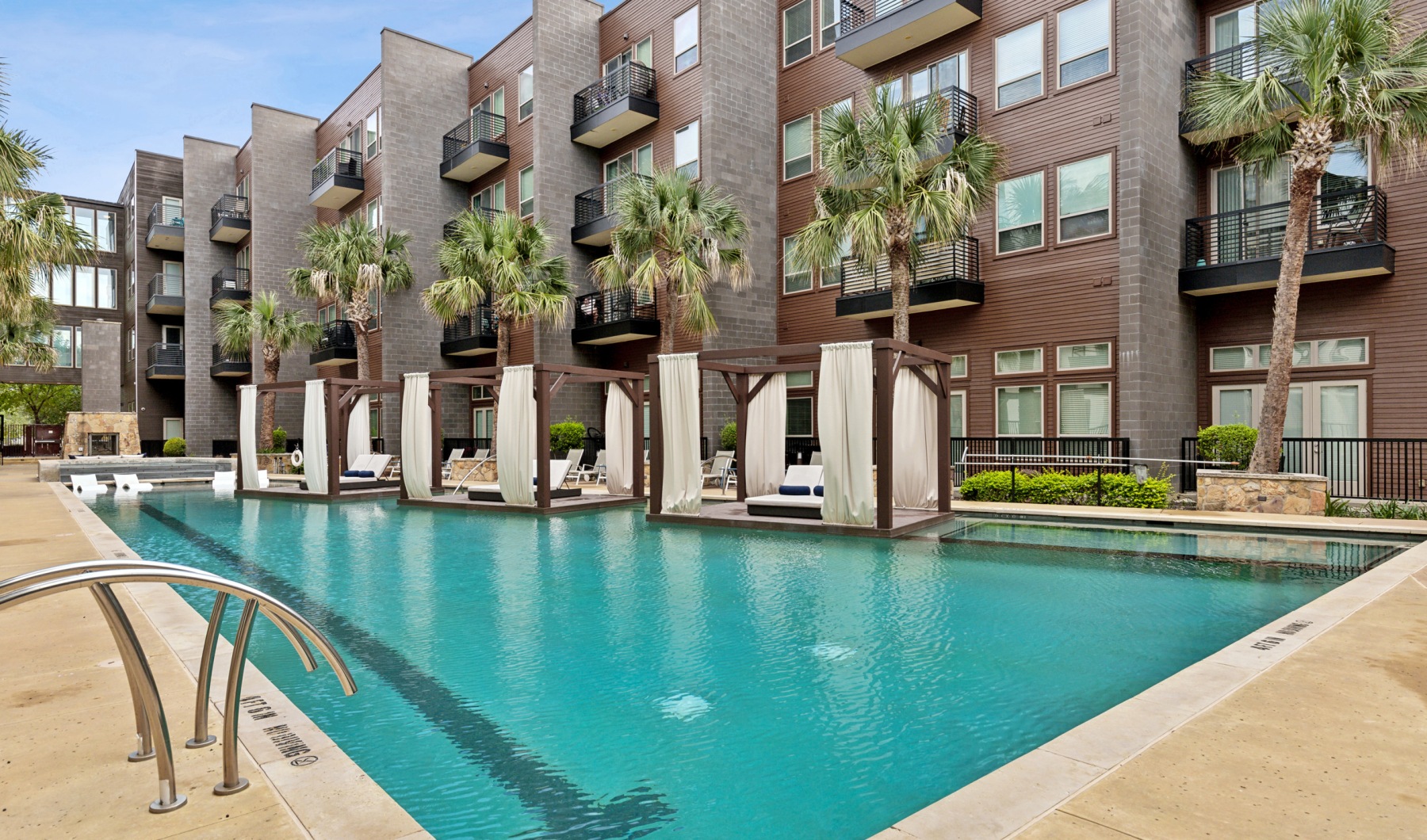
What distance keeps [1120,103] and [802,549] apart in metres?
11.1

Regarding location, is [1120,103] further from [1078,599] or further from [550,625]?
[550,625]

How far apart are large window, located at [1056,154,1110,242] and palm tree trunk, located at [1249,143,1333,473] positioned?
374 cm

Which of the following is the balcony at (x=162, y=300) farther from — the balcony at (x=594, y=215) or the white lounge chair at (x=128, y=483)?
the balcony at (x=594, y=215)

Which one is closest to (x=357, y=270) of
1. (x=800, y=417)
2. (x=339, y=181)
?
(x=339, y=181)

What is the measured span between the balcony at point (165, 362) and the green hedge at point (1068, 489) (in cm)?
3801

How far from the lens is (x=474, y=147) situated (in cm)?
2762

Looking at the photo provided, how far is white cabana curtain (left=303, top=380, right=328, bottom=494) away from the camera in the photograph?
19.3 metres

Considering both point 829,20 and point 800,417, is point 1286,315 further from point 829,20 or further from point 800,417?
point 829,20

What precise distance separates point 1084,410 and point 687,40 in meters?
14.5

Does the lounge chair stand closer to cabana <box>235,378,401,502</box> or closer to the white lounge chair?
Result: cabana <box>235,378,401,502</box>

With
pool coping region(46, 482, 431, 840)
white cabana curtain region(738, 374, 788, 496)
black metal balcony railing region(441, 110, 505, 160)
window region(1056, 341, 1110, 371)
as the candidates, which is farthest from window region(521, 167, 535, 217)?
pool coping region(46, 482, 431, 840)

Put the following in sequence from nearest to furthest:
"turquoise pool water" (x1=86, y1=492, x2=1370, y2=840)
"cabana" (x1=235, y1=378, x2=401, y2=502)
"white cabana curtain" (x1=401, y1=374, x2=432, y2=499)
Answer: "turquoise pool water" (x1=86, y1=492, x2=1370, y2=840)
"white cabana curtain" (x1=401, y1=374, x2=432, y2=499)
"cabana" (x1=235, y1=378, x2=401, y2=502)

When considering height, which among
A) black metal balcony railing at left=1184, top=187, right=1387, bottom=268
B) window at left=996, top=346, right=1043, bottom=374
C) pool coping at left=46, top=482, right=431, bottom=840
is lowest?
pool coping at left=46, top=482, right=431, bottom=840

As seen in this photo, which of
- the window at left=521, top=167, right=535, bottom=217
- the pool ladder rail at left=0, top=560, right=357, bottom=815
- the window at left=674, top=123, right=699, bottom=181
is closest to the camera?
the pool ladder rail at left=0, top=560, right=357, bottom=815
